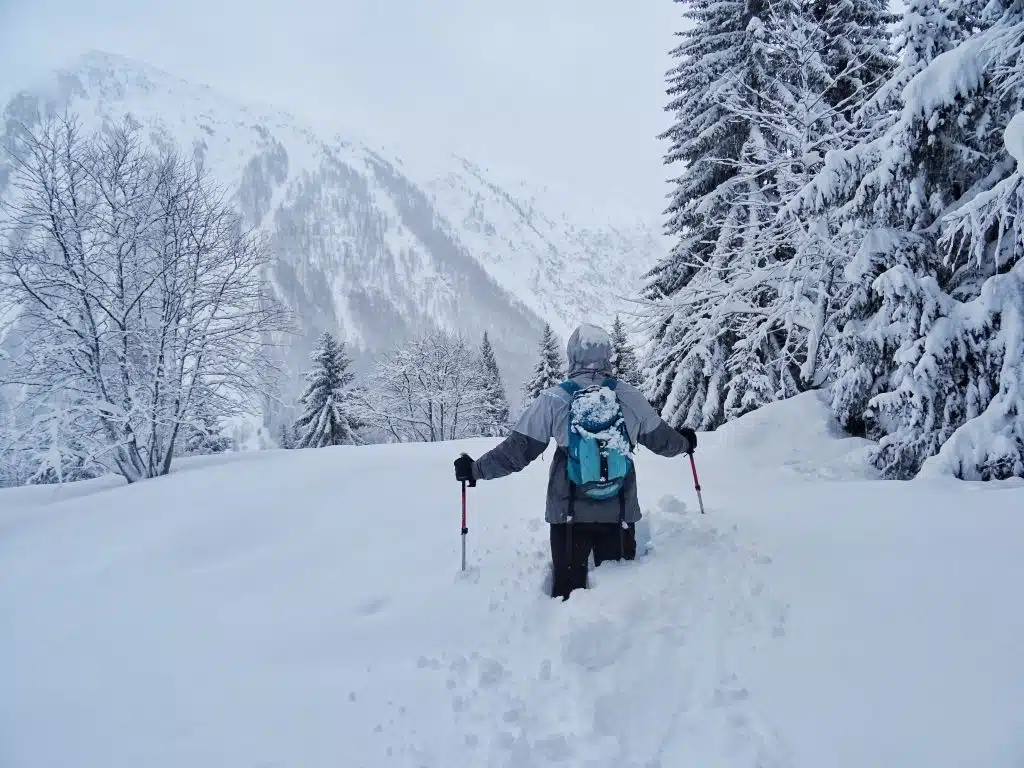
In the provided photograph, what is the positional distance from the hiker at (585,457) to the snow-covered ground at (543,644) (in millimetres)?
278

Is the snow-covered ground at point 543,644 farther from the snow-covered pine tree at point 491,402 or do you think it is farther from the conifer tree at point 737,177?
the snow-covered pine tree at point 491,402

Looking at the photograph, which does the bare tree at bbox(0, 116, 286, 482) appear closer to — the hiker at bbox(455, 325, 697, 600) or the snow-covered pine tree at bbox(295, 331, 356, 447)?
the hiker at bbox(455, 325, 697, 600)

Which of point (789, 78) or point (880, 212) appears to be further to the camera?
point (789, 78)

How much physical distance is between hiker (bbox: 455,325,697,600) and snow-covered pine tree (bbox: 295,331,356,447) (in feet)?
89.9

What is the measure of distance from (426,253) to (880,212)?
195386 millimetres

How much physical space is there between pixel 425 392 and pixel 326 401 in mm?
7594

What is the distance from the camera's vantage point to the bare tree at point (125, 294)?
1167cm

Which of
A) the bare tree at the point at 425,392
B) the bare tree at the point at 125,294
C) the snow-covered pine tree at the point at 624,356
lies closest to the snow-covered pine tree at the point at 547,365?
the bare tree at the point at 425,392

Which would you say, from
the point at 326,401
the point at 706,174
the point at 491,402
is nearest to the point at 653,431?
the point at 706,174

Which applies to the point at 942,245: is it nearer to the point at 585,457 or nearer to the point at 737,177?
the point at 737,177

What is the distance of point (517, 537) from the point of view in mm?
5496

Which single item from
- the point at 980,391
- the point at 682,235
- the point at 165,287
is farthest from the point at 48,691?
the point at 682,235

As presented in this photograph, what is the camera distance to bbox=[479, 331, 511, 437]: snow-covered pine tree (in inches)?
1556

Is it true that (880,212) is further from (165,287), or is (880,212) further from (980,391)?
(165,287)
